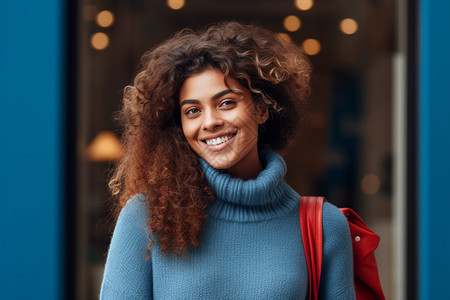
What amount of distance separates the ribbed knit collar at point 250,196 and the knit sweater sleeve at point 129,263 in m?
0.20

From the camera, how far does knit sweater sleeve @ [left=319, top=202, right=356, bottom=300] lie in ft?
4.87

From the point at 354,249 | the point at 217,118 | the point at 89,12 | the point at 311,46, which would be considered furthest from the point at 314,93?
the point at 217,118

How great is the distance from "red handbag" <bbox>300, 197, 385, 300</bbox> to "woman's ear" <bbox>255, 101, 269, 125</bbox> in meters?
0.26

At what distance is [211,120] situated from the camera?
53.7 inches

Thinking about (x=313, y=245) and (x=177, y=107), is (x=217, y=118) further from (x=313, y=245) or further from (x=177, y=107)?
(x=313, y=245)

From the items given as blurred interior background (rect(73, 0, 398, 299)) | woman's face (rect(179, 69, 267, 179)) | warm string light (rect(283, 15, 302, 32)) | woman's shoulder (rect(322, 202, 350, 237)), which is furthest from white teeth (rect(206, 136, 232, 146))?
warm string light (rect(283, 15, 302, 32))

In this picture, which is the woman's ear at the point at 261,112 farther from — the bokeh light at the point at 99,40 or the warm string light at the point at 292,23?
the warm string light at the point at 292,23

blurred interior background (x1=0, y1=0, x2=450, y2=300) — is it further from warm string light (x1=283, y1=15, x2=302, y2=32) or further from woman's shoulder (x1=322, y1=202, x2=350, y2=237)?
woman's shoulder (x1=322, y1=202, x2=350, y2=237)

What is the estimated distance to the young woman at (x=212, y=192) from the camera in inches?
54.2

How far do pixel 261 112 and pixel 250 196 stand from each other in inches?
9.6

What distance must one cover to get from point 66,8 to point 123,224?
1.95 m

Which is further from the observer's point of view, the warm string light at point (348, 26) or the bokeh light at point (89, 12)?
the warm string light at point (348, 26)

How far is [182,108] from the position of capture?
56.1 inches
